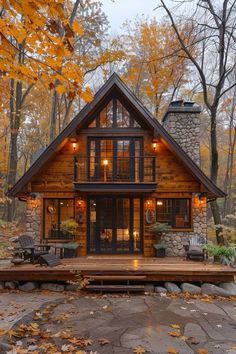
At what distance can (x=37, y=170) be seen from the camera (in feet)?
39.3

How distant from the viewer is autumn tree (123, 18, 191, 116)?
2025 centimetres

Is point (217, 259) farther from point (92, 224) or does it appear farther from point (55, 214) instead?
point (55, 214)

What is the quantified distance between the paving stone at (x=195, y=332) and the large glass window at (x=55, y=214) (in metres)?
7.54

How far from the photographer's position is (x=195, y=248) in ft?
38.0

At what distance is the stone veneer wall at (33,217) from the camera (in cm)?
1267

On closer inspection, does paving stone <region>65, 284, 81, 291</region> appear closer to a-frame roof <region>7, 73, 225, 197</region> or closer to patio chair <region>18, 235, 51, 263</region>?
patio chair <region>18, 235, 51, 263</region>

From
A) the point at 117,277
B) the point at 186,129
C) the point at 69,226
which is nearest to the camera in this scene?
the point at 117,277

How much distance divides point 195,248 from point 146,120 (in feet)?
16.5

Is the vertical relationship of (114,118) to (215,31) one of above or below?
below

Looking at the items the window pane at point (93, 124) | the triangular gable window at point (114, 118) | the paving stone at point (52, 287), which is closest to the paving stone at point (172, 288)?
the paving stone at point (52, 287)

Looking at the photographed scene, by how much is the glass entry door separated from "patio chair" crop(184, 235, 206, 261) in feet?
6.53

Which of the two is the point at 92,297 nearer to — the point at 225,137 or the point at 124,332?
the point at 124,332

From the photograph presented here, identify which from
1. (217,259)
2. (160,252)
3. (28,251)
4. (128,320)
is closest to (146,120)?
(160,252)

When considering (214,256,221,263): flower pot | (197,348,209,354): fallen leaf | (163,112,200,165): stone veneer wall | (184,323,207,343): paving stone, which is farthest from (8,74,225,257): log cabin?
(197,348,209,354): fallen leaf
